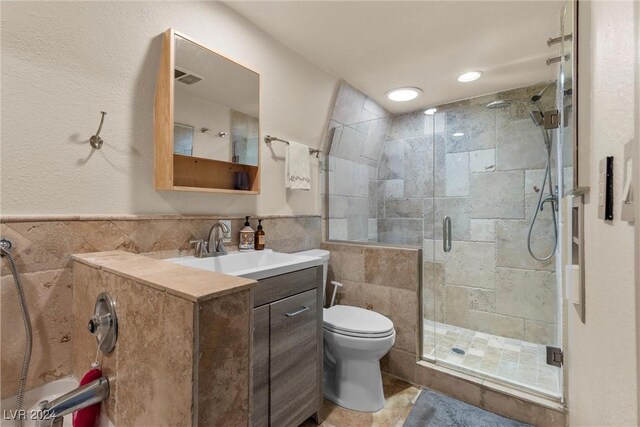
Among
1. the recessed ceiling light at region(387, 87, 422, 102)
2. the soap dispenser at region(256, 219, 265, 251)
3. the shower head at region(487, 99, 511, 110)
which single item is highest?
the recessed ceiling light at region(387, 87, 422, 102)

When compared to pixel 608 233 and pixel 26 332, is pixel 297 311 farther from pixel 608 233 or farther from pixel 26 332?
pixel 608 233

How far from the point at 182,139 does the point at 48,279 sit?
31.8 inches

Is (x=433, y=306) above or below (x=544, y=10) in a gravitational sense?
below

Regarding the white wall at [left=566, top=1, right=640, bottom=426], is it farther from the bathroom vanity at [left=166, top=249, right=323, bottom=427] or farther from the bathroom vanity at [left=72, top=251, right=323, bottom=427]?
the bathroom vanity at [left=166, top=249, right=323, bottom=427]

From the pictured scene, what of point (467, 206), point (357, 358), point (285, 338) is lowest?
point (357, 358)

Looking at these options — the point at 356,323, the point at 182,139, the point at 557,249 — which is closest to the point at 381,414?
the point at 356,323

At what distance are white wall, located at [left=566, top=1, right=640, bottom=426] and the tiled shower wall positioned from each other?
135cm

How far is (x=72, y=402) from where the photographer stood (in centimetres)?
75

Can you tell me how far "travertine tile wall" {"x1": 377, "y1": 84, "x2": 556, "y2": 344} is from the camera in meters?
2.35

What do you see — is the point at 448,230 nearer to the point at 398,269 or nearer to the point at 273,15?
the point at 398,269


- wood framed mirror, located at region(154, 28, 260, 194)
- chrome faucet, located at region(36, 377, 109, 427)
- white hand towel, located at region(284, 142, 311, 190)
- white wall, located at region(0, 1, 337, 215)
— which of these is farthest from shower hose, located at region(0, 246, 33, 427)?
white hand towel, located at region(284, 142, 311, 190)

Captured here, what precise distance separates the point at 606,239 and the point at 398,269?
1486mm

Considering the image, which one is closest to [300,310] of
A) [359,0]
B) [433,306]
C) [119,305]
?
[119,305]

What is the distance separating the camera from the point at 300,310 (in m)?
1.48
